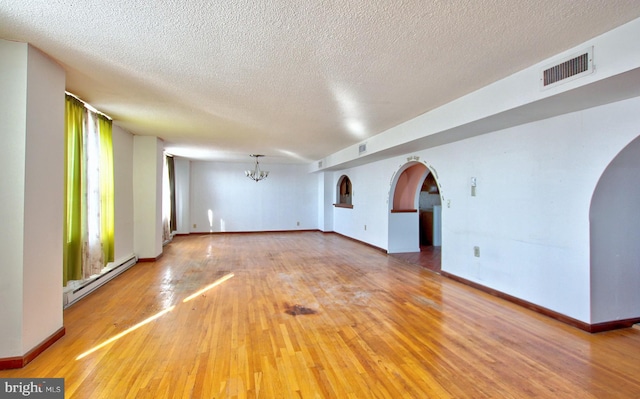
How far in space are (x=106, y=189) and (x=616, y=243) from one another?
20.6 feet

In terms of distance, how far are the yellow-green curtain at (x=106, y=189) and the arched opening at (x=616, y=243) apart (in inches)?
232

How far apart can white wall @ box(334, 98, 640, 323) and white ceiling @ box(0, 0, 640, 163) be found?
0.94 meters

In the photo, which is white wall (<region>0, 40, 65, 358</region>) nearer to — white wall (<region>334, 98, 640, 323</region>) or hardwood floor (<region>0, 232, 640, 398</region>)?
hardwood floor (<region>0, 232, 640, 398</region>)

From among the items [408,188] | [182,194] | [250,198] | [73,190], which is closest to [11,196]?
[73,190]

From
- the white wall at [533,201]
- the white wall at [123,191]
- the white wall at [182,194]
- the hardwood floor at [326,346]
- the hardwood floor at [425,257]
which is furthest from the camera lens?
the white wall at [182,194]

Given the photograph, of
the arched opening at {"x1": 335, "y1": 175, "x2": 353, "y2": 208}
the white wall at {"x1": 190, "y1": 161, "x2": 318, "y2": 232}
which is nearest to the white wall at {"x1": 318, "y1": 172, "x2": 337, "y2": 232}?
the arched opening at {"x1": 335, "y1": 175, "x2": 353, "y2": 208}

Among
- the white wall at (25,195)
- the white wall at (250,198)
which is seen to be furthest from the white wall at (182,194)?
the white wall at (25,195)

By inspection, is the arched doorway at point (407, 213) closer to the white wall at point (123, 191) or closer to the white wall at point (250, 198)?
the white wall at point (250, 198)

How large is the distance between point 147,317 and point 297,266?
2763 mm

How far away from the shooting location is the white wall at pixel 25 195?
2189mm

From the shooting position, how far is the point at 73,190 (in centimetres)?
328

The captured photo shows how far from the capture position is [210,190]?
1000cm

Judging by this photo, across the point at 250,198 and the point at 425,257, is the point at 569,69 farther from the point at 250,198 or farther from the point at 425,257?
the point at 250,198

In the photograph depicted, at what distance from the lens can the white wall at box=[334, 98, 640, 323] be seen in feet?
9.27
